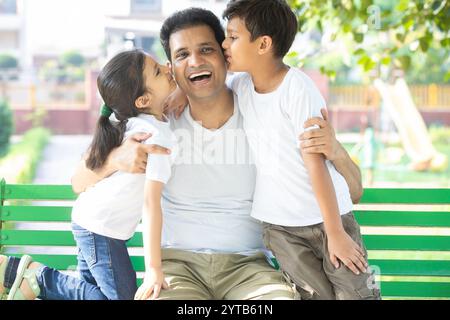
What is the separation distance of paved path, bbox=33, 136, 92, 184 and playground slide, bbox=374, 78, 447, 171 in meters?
5.76

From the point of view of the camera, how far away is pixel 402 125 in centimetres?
1395

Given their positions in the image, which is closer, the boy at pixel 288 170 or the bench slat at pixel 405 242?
the boy at pixel 288 170

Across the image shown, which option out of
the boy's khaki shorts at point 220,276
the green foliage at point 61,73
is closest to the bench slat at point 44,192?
the boy's khaki shorts at point 220,276

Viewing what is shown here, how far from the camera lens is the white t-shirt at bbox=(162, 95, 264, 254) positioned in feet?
7.57

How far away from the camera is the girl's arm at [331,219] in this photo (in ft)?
6.84

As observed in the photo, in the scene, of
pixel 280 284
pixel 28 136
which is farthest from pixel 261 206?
pixel 28 136

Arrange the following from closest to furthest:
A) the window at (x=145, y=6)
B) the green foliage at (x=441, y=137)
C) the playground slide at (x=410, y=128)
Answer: the playground slide at (x=410, y=128), the green foliage at (x=441, y=137), the window at (x=145, y=6)

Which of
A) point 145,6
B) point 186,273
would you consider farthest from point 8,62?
point 186,273

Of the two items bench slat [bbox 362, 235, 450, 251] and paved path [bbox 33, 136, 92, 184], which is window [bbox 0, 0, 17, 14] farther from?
bench slat [bbox 362, 235, 450, 251]

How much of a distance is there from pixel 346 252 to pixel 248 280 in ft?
1.04

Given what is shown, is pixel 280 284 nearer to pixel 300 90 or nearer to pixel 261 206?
pixel 261 206

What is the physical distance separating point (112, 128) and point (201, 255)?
489mm

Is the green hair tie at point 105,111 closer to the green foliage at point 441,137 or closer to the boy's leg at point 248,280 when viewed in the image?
the boy's leg at point 248,280

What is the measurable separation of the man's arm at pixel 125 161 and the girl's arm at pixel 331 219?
0.45 metres
